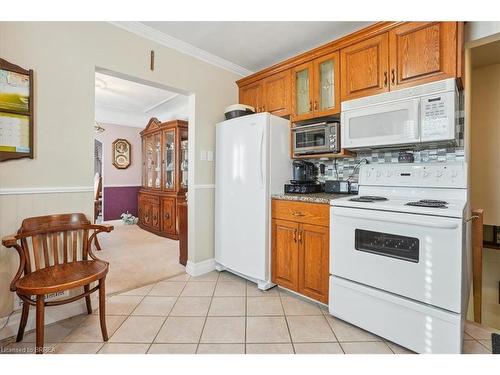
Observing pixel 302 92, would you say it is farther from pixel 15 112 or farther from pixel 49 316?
pixel 49 316

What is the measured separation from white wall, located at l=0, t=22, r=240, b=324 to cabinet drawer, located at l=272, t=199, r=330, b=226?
1588 mm

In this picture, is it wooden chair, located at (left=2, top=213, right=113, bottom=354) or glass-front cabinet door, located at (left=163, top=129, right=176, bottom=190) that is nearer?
wooden chair, located at (left=2, top=213, right=113, bottom=354)

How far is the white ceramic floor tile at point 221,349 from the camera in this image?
5.11ft

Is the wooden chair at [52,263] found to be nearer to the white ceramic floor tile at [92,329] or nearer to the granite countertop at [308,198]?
the white ceramic floor tile at [92,329]

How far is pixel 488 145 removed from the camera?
286 centimetres

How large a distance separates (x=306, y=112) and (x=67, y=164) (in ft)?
6.88

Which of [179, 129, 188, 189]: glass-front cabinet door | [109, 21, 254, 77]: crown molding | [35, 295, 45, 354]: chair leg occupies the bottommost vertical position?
[35, 295, 45, 354]: chair leg

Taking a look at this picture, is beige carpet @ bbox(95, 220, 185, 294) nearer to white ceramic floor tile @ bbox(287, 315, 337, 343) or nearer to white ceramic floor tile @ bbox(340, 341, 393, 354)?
white ceramic floor tile @ bbox(287, 315, 337, 343)

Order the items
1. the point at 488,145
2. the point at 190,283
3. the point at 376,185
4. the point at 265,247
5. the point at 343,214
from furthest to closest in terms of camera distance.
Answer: the point at 488,145, the point at 190,283, the point at 265,247, the point at 376,185, the point at 343,214

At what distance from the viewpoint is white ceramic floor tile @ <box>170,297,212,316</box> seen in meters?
2.01

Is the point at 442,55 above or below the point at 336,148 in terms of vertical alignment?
above

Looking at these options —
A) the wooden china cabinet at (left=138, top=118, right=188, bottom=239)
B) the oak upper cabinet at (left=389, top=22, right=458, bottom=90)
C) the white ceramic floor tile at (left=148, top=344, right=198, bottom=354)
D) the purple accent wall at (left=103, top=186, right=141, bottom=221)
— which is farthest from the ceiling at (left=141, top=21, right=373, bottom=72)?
the purple accent wall at (left=103, top=186, right=141, bottom=221)

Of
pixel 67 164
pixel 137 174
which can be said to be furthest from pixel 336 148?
pixel 137 174
